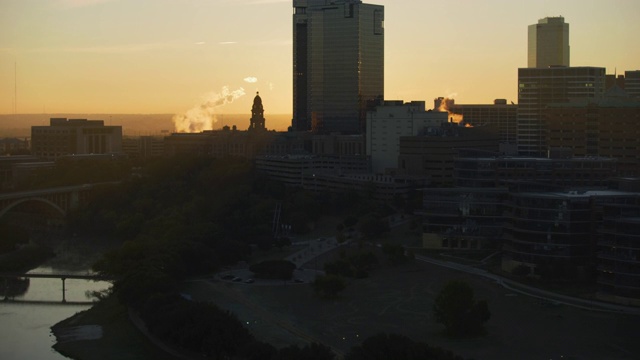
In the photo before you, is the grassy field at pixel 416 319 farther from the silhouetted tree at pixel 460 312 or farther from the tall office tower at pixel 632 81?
the tall office tower at pixel 632 81

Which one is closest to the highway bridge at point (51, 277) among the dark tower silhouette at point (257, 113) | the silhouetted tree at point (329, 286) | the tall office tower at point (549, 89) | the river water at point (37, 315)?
the river water at point (37, 315)


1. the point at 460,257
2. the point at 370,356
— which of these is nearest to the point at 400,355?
the point at 370,356

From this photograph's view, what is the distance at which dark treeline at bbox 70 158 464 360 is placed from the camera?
14.6 meters

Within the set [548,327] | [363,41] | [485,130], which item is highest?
[363,41]

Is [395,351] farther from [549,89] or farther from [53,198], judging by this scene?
[549,89]

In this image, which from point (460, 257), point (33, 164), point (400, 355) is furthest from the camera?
point (33, 164)

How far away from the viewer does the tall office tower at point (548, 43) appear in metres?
44.6

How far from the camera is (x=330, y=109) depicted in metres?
42.6

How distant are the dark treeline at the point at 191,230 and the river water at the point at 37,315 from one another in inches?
28.6

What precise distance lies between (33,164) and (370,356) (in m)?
29.4

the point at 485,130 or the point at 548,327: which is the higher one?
the point at 485,130

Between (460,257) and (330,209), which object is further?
(330,209)

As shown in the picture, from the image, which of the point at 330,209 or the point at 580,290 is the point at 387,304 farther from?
the point at 330,209

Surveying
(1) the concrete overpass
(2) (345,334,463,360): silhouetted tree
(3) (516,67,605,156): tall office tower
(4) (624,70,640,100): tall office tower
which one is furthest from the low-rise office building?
(2) (345,334,463,360): silhouetted tree
